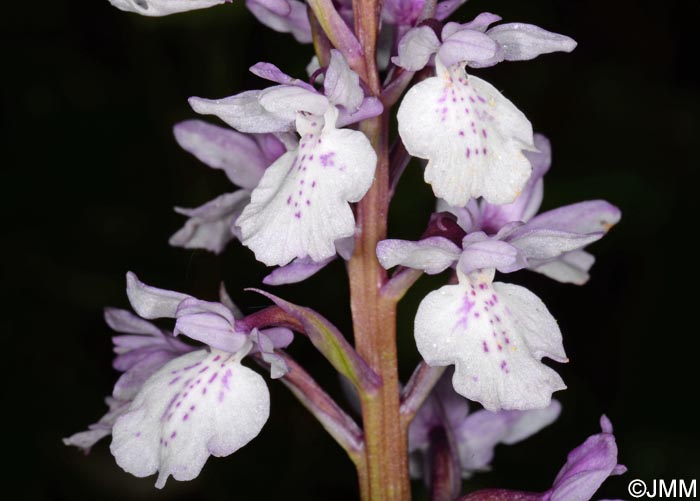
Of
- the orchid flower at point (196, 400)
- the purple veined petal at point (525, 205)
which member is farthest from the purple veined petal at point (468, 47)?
the orchid flower at point (196, 400)

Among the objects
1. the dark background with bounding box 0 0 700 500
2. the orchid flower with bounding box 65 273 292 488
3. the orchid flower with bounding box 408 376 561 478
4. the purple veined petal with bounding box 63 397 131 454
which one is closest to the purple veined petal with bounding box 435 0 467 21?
the orchid flower with bounding box 65 273 292 488

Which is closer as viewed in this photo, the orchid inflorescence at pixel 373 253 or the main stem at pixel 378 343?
the orchid inflorescence at pixel 373 253

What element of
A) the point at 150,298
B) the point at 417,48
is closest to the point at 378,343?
the point at 150,298

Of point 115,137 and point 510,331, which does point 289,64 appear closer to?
point 115,137

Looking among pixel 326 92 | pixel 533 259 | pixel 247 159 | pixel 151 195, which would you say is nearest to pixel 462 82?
pixel 326 92

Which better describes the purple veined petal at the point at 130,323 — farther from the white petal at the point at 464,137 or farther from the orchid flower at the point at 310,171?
the white petal at the point at 464,137

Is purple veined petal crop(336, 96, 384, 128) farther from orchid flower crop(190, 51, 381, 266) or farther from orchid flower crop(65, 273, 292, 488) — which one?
orchid flower crop(65, 273, 292, 488)
